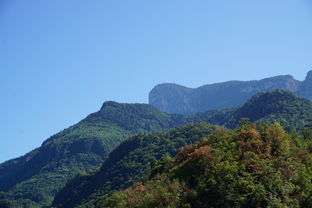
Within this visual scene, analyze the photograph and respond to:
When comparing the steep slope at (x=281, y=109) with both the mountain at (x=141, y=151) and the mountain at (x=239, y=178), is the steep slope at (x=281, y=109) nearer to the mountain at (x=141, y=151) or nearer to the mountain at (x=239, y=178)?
the mountain at (x=141, y=151)

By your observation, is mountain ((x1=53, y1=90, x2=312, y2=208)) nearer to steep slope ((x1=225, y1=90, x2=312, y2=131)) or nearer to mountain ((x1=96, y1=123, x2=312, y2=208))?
steep slope ((x1=225, y1=90, x2=312, y2=131))

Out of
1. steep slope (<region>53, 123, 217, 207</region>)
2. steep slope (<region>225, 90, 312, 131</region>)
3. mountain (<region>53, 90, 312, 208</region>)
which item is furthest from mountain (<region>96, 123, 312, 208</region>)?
steep slope (<region>225, 90, 312, 131</region>)

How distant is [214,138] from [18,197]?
5615 inches

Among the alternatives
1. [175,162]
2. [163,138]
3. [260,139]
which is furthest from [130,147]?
[260,139]

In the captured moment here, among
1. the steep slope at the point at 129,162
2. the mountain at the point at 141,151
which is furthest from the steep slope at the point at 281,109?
the steep slope at the point at 129,162

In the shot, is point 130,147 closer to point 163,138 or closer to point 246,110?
point 163,138

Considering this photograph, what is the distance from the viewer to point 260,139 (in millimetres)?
66625

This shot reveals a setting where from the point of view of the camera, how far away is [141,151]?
500 ft

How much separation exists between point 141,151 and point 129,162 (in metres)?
6.82

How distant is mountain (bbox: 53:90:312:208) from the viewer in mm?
137750

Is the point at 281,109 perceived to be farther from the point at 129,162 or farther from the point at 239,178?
the point at 239,178

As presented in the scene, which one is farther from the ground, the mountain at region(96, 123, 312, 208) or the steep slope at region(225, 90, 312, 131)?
the steep slope at region(225, 90, 312, 131)

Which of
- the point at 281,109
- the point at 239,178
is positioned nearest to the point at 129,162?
the point at 281,109

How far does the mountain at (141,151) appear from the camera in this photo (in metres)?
138
